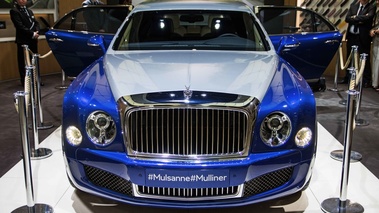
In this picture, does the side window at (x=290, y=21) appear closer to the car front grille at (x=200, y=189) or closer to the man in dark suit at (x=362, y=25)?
→ the man in dark suit at (x=362, y=25)

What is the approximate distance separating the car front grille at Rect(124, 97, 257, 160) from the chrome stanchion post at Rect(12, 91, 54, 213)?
0.74 meters

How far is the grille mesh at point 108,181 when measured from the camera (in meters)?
2.48

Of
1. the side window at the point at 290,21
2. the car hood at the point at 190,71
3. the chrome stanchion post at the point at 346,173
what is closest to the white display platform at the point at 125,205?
the chrome stanchion post at the point at 346,173

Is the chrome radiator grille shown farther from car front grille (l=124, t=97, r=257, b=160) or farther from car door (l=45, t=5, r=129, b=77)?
car door (l=45, t=5, r=129, b=77)

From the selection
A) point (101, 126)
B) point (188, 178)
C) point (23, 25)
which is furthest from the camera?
point (23, 25)

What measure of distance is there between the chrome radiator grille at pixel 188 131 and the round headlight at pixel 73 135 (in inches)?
12.3

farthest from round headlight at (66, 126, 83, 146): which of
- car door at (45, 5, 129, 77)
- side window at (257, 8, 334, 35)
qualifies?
side window at (257, 8, 334, 35)

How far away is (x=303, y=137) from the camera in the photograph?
8.18 feet

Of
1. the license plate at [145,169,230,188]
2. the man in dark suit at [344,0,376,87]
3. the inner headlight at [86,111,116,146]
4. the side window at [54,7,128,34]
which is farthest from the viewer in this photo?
the man in dark suit at [344,0,376,87]

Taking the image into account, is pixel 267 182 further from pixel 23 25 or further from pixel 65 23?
pixel 23 25

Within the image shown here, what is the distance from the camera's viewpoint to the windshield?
3531 millimetres

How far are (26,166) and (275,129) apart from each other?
160 centimetres

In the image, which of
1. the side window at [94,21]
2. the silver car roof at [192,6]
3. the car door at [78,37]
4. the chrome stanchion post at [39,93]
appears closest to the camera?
the silver car roof at [192,6]

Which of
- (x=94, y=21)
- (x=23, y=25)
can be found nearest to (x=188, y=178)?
(x=94, y=21)
